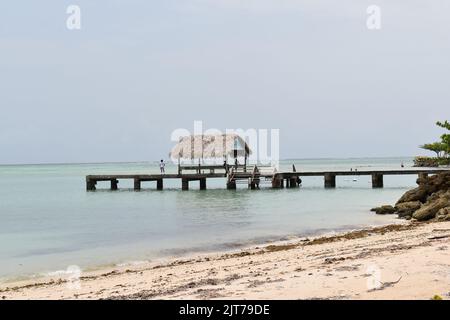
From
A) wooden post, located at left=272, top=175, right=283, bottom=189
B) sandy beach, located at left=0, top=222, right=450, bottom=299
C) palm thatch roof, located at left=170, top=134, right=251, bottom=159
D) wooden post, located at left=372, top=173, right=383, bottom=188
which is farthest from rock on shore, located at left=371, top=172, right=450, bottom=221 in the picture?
palm thatch roof, located at left=170, top=134, right=251, bottom=159

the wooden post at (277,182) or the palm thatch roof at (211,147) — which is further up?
the palm thatch roof at (211,147)

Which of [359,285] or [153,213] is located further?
[153,213]

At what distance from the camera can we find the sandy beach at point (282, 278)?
627 centimetres

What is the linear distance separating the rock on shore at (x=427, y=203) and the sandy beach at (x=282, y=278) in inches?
246

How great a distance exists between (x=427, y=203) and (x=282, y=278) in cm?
1449

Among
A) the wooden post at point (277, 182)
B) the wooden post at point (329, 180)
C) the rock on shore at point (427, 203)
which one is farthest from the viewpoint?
the wooden post at point (329, 180)

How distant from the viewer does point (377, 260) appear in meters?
8.33

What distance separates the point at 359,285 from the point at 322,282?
567 millimetres

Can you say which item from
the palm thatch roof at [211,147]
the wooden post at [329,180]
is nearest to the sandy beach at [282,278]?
the palm thatch roof at [211,147]

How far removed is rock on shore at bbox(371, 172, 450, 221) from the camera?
18031 millimetres

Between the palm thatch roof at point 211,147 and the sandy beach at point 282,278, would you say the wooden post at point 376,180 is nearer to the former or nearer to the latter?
the palm thatch roof at point 211,147

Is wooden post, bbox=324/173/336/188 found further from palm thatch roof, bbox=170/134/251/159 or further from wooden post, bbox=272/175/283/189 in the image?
palm thatch roof, bbox=170/134/251/159
